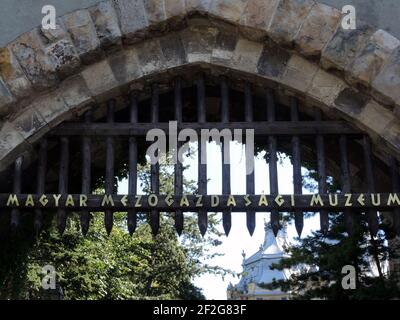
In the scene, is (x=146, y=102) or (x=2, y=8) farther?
(x=146, y=102)

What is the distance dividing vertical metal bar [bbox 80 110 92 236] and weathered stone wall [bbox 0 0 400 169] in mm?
231

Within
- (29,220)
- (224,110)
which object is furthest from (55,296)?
(224,110)

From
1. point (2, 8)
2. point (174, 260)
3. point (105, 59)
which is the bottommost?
point (105, 59)

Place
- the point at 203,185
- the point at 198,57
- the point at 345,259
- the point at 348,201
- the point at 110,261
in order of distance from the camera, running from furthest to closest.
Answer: the point at 110,261 < the point at 345,259 < the point at 198,57 < the point at 203,185 < the point at 348,201

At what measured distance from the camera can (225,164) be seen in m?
5.22

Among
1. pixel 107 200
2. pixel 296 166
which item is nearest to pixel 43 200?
pixel 107 200

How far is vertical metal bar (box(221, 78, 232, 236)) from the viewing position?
199 inches

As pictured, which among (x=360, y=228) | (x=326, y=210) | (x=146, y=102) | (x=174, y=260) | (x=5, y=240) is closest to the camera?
(x=326, y=210)

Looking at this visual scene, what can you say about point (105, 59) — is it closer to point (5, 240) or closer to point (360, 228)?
point (5, 240)

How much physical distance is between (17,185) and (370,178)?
2713 mm

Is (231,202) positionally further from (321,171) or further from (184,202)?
(321,171)

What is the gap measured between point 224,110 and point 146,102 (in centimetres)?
85

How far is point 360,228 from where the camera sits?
9562 mm

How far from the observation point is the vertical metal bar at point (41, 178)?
16.9 feet
